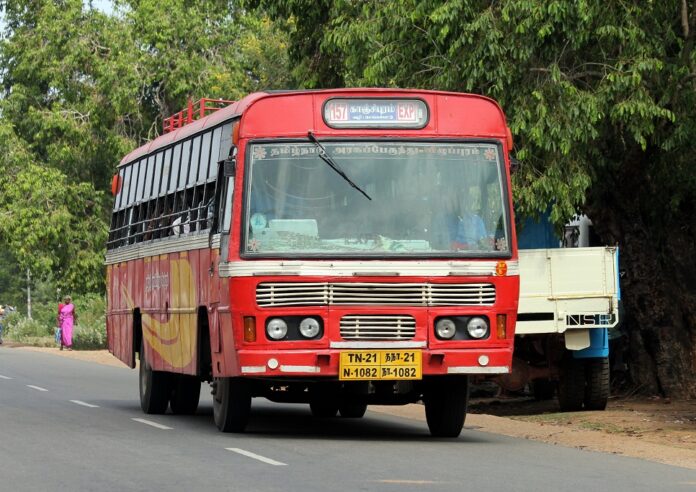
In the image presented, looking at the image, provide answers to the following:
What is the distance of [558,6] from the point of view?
18.8 metres

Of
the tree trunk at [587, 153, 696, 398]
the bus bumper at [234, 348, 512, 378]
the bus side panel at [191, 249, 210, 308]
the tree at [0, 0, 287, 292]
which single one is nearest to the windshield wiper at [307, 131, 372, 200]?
the bus bumper at [234, 348, 512, 378]

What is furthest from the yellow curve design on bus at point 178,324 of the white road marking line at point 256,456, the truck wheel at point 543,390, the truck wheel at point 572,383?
the truck wheel at point 543,390

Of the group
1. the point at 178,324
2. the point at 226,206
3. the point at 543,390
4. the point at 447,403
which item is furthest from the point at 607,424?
the point at 226,206

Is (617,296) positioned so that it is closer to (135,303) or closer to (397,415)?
(397,415)

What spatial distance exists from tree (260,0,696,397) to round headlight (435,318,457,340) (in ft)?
16.3

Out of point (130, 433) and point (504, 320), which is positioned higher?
point (504, 320)

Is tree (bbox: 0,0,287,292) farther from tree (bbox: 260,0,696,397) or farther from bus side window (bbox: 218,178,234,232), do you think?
bus side window (bbox: 218,178,234,232)

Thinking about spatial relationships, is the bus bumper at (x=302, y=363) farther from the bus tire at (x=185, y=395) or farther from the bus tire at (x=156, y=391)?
the bus tire at (x=156, y=391)

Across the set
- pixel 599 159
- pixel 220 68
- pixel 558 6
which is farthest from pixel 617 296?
pixel 220 68

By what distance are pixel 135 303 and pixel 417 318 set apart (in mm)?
6673

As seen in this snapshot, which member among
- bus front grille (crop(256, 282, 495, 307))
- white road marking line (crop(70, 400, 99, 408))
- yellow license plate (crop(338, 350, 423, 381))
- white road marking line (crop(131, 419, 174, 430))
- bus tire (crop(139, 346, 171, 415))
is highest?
bus front grille (crop(256, 282, 495, 307))

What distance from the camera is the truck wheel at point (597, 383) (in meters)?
20.8

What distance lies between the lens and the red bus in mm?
14484

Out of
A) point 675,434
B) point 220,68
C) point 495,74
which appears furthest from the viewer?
point 220,68
